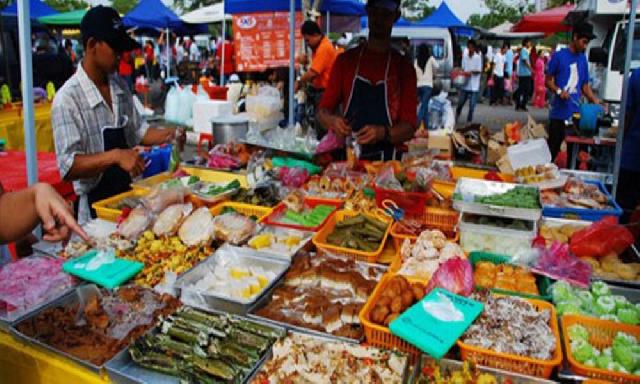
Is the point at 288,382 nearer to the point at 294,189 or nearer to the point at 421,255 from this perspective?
the point at 421,255

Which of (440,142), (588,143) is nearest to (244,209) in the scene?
(440,142)

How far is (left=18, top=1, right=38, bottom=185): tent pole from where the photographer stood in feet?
9.95

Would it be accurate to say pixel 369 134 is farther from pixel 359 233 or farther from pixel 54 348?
pixel 54 348

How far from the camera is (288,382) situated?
1647mm

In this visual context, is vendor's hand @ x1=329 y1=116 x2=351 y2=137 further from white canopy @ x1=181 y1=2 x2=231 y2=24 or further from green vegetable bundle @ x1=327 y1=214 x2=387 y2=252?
white canopy @ x1=181 y1=2 x2=231 y2=24

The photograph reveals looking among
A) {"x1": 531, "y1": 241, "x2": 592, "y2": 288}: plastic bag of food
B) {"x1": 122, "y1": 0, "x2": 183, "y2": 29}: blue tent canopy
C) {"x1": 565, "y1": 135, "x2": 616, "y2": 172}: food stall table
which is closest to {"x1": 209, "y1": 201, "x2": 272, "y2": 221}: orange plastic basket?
{"x1": 531, "y1": 241, "x2": 592, "y2": 288}: plastic bag of food

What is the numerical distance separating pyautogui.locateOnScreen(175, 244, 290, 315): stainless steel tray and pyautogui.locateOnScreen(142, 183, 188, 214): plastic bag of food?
0.64 meters

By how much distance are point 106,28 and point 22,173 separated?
2181 mm

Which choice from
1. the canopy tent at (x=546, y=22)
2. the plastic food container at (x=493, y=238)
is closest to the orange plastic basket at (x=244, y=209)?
the plastic food container at (x=493, y=238)

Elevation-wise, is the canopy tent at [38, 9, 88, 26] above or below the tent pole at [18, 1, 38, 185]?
above

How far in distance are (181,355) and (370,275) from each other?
3.10ft

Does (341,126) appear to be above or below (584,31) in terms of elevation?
below

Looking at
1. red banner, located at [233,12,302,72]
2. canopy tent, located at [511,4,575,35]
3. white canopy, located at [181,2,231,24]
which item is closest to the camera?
red banner, located at [233,12,302,72]

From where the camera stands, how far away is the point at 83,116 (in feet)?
10.5
